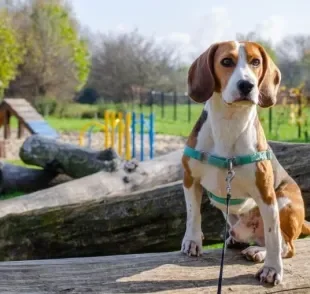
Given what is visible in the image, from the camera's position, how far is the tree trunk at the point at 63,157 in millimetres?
9492

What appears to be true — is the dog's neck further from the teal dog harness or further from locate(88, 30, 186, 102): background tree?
locate(88, 30, 186, 102): background tree

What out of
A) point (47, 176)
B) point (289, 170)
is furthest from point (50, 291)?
point (47, 176)

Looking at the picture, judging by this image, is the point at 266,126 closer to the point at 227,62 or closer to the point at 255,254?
the point at 255,254

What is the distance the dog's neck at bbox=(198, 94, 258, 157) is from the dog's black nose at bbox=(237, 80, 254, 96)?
0.69ft

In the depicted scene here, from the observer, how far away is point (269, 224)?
3.09 meters

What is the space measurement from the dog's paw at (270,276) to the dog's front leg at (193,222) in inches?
16.4

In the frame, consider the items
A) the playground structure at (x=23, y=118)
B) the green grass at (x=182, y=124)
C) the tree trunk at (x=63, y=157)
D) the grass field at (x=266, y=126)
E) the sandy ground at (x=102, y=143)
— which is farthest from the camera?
the green grass at (x=182, y=124)

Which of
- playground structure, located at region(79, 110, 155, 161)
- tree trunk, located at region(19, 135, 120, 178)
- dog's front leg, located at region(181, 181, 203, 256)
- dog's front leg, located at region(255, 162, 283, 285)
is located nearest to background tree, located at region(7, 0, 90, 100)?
playground structure, located at region(79, 110, 155, 161)

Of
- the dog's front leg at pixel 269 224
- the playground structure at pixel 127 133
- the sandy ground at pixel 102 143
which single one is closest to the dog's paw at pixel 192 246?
the dog's front leg at pixel 269 224

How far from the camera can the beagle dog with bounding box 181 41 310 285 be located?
9.45ft

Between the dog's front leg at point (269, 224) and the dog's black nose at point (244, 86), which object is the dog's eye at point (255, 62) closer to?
the dog's black nose at point (244, 86)

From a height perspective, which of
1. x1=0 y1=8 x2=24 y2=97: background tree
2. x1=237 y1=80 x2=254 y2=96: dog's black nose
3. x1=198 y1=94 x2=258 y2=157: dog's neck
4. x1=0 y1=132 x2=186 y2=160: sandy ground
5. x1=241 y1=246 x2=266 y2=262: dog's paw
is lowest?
x1=0 y1=132 x2=186 y2=160: sandy ground

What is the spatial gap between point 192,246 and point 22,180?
7.22m

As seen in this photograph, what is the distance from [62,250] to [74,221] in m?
0.26
